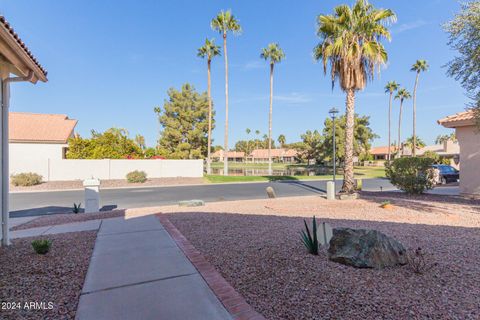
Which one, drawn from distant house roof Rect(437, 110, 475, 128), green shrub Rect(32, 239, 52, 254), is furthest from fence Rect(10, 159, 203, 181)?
distant house roof Rect(437, 110, 475, 128)

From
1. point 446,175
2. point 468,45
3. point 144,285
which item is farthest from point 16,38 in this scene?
point 446,175

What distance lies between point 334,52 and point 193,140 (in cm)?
2331

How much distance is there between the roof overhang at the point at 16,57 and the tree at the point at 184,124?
26.8m

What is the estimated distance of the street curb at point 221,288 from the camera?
2.86 m

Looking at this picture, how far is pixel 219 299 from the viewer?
10.4ft

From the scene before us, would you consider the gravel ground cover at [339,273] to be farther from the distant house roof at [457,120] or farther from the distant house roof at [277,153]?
the distant house roof at [277,153]

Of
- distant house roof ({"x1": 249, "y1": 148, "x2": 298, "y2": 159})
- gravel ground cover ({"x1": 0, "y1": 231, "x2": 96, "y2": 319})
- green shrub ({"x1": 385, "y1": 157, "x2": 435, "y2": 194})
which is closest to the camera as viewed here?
gravel ground cover ({"x1": 0, "y1": 231, "x2": 96, "y2": 319})

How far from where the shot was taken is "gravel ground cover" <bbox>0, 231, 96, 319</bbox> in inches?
117

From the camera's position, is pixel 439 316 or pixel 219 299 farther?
pixel 219 299

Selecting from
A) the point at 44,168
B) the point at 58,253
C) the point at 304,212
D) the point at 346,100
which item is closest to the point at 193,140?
the point at 44,168

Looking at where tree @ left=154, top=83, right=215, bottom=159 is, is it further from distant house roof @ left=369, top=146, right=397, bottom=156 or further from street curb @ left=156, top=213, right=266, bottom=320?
distant house roof @ left=369, top=146, right=397, bottom=156

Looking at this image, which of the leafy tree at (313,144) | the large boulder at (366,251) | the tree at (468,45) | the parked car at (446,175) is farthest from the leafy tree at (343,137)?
the large boulder at (366,251)

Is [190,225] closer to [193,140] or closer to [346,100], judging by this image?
[346,100]

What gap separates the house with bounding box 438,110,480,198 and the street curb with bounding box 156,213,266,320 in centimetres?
1371
